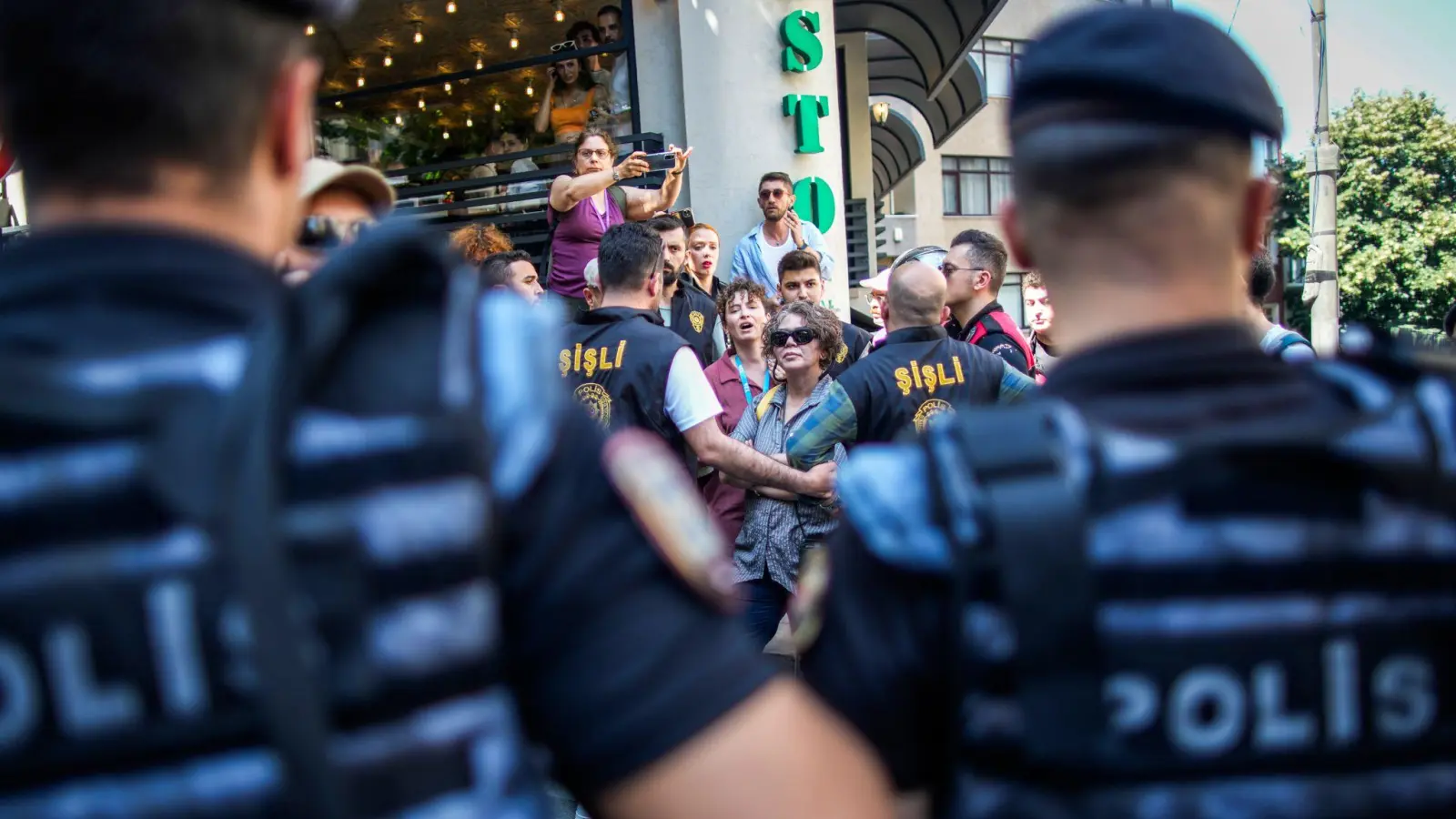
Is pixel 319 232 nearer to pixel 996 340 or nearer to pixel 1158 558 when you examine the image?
pixel 1158 558

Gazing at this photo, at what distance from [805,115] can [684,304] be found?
13.4 feet

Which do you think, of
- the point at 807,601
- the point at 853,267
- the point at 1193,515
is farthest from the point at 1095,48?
the point at 853,267

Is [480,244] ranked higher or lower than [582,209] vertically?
lower

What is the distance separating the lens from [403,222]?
0.98 m

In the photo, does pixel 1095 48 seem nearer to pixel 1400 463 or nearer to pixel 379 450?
pixel 1400 463

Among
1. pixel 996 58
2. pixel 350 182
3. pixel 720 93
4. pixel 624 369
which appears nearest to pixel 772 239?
pixel 720 93

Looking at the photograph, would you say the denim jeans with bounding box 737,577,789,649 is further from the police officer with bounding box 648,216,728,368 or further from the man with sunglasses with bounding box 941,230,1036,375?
the police officer with bounding box 648,216,728,368

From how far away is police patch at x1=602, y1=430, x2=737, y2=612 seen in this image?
1.00 metres

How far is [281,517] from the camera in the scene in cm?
86

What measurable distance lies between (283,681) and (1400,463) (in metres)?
1.11

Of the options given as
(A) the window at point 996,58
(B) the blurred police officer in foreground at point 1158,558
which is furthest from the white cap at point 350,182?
(A) the window at point 996,58

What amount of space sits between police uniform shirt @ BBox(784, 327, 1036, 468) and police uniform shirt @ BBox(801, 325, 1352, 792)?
10.0 ft

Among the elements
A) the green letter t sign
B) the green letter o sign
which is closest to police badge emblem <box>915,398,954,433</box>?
the green letter o sign

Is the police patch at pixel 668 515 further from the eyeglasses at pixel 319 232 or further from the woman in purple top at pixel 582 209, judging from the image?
the woman in purple top at pixel 582 209
